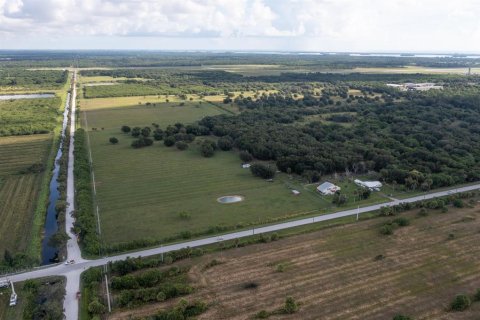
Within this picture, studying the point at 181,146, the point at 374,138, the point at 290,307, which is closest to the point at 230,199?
the point at 290,307

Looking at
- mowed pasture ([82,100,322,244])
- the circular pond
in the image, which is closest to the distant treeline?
mowed pasture ([82,100,322,244])

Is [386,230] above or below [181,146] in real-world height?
below

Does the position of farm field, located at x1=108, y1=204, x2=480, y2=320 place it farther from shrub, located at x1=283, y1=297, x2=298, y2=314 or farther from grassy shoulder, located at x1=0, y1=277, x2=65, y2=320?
grassy shoulder, located at x1=0, y1=277, x2=65, y2=320

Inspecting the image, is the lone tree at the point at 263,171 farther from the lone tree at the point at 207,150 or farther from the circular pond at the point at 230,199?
the lone tree at the point at 207,150

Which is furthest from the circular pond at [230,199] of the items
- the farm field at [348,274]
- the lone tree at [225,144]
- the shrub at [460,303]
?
the shrub at [460,303]

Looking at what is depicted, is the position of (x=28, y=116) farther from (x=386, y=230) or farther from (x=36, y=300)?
(x=386, y=230)
